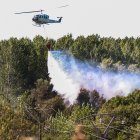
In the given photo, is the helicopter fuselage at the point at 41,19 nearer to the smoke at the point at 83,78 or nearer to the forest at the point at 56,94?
the forest at the point at 56,94

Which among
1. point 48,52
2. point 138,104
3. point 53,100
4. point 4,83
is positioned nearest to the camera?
point 138,104

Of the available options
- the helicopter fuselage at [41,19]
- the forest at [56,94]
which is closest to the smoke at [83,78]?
the forest at [56,94]

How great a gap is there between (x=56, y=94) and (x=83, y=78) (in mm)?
28412

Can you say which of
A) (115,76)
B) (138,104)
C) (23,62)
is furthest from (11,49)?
(138,104)

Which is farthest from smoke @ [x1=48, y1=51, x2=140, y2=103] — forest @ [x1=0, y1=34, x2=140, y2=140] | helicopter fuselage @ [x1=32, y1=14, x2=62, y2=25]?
helicopter fuselage @ [x1=32, y1=14, x2=62, y2=25]

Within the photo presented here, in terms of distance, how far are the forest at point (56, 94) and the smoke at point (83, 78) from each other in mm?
2109

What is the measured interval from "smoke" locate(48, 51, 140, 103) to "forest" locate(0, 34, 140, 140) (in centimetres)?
211

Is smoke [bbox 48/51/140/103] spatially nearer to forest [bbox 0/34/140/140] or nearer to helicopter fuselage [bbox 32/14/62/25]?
forest [bbox 0/34/140/140]

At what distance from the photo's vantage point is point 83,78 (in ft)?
398

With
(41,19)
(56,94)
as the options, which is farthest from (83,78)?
(41,19)

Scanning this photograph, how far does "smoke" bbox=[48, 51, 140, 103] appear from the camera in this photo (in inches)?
4264

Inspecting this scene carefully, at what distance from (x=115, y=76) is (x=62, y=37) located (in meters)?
23.4

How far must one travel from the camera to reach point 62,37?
144 meters

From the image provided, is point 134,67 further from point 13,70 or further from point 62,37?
point 13,70
